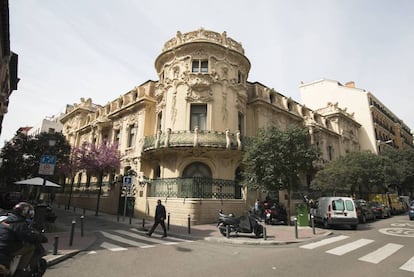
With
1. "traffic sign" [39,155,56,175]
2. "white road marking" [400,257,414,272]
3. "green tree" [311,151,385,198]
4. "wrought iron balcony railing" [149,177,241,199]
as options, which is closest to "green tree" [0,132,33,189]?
"wrought iron balcony railing" [149,177,241,199]

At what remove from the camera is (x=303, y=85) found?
1706 inches

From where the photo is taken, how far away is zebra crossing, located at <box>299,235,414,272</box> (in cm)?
695

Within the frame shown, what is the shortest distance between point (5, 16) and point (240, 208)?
58.7ft

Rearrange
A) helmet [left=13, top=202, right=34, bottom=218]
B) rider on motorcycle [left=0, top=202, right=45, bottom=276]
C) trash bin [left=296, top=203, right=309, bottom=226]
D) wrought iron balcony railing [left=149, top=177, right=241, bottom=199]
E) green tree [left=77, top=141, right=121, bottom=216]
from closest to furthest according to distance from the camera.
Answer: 1. rider on motorcycle [left=0, top=202, right=45, bottom=276]
2. helmet [left=13, top=202, right=34, bottom=218]
3. trash bin [left=296, top=203, right=309, bottom=226]
4. wrought iron balcony railing [left=149, top=177, right=241, bottom=199]
5. green tree [left=77, top=141, right=121, bottom=216]

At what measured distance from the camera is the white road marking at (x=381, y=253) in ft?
23.5

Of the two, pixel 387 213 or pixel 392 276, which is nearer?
pixel 392 276

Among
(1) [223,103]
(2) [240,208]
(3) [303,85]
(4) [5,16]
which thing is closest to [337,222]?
(2) [240,208]

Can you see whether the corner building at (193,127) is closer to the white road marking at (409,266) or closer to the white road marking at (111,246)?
the white road marking at (111,246)

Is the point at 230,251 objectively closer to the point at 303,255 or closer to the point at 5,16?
the point at 303,255

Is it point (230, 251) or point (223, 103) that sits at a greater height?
point (223, 103)

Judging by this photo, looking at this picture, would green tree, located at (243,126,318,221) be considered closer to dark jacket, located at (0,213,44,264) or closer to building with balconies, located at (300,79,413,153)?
dark jacket, located at (0,213,44,264)

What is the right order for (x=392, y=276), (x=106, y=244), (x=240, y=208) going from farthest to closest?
1. (x=240, y=208)
2. (x=106, y=244)
3. (x=392, y=276)

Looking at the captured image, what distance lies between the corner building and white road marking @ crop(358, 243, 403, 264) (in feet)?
28.0

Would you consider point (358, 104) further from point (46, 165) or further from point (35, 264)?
point (35, 264)
